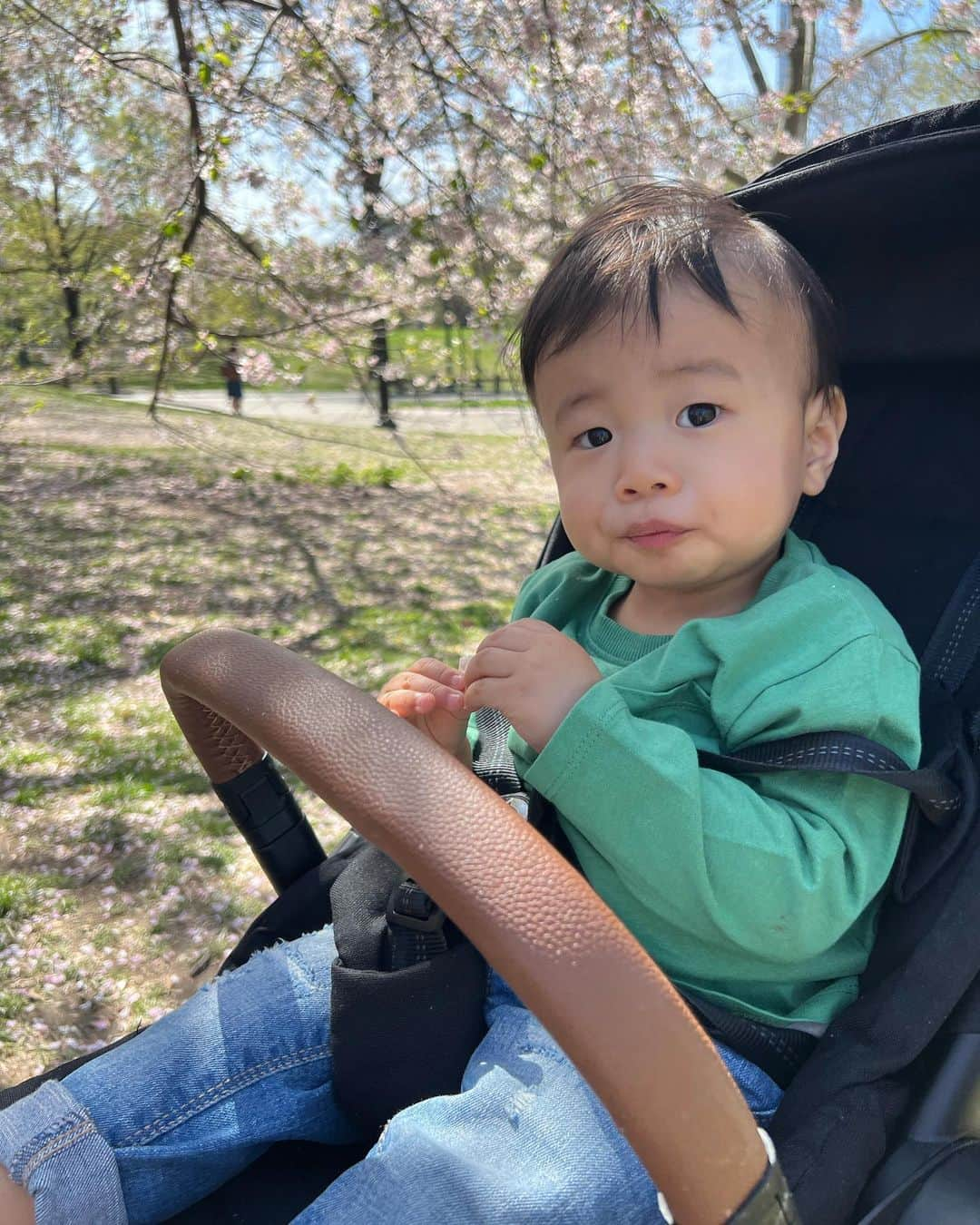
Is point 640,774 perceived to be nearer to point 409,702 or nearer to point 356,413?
point 409,702

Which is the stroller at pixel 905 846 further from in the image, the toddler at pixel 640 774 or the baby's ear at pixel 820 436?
the baby's ear at pixel 820 436

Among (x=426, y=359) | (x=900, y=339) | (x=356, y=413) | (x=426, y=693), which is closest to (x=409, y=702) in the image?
(x=426, y=693)

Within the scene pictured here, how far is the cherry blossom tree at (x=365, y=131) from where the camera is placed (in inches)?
150

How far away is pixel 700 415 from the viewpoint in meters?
1.18

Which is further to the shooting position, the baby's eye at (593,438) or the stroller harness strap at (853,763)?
the baby's eye at (593,438)

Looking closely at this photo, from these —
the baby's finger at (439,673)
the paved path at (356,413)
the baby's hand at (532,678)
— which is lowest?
the baby's finger at (439,673)

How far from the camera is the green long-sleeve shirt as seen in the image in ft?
3.24

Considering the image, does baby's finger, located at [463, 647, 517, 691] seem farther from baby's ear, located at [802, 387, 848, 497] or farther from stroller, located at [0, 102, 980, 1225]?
baby's ear, located at [802, 387, 848, 497]

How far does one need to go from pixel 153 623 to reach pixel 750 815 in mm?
3511

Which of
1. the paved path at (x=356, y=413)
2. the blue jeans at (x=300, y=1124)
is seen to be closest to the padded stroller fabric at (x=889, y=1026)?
the blue jeans at (x=300, y=1124)

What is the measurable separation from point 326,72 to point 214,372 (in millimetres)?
3614

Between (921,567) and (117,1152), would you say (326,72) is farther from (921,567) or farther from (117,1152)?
(117,1152)

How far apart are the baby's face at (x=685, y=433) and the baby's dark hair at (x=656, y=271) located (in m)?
0.02

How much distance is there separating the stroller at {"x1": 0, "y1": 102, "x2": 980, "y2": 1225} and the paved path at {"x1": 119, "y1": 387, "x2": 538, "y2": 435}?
10316 millimetres
